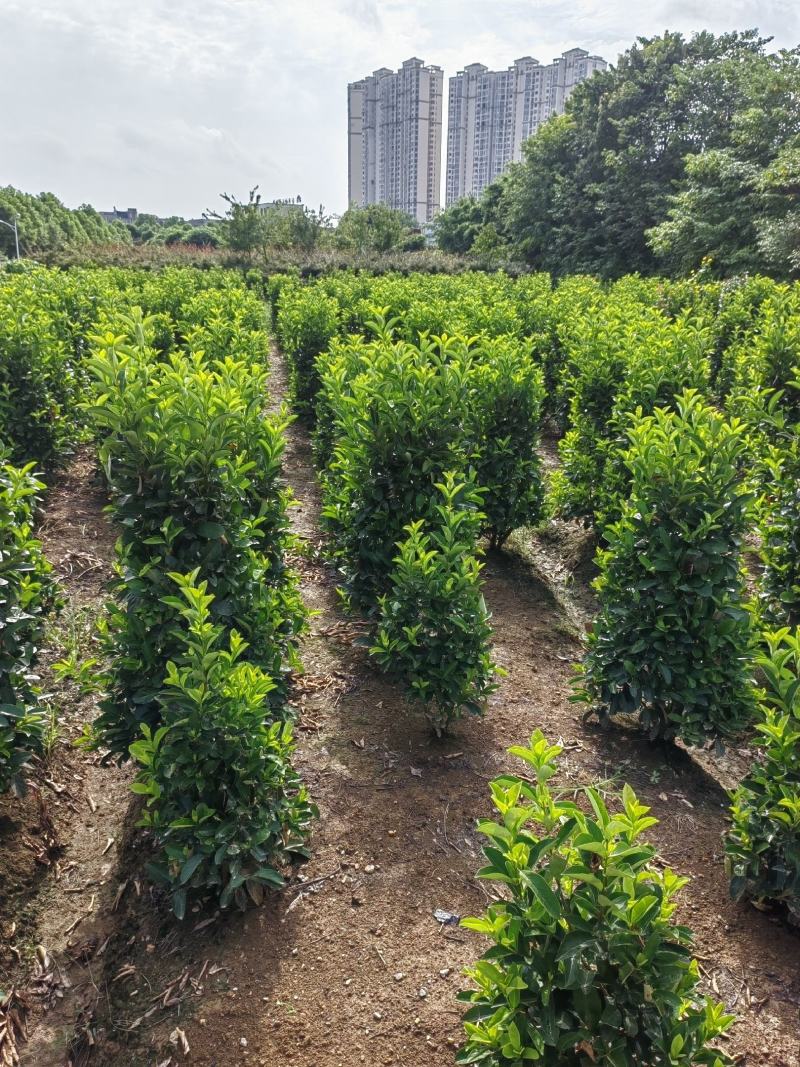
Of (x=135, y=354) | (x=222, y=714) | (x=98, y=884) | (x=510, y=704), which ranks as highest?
(x=135, y=354)

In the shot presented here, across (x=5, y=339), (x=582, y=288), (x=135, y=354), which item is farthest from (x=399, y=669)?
(x=582, y=288)

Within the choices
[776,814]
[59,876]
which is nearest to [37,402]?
[59,876]

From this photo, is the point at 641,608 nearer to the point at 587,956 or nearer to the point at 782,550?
the point at 782,550

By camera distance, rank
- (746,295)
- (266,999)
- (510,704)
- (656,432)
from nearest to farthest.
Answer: (266,999) → (656,432) → (510,704) → (746,295)

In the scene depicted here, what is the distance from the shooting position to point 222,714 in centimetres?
251

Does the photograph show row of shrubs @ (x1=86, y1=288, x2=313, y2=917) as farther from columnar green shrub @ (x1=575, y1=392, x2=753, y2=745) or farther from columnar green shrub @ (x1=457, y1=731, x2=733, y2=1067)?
columnar green shrub @ (x1=575, y1=392, x2=753, y2=745)

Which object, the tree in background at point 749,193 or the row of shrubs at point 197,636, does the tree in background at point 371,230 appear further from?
the row of shrubs at point 197,636

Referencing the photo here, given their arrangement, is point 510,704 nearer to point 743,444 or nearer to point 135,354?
point 743,444

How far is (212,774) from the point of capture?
2605 mm

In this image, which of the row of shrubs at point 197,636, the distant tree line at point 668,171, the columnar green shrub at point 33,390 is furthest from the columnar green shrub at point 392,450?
the distant tree line at point 668,171

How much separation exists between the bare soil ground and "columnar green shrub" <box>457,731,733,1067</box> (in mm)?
791

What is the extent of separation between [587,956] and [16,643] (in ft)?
8.31

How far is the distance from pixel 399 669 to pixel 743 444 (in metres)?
2.06

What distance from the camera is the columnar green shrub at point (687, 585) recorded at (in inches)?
132
